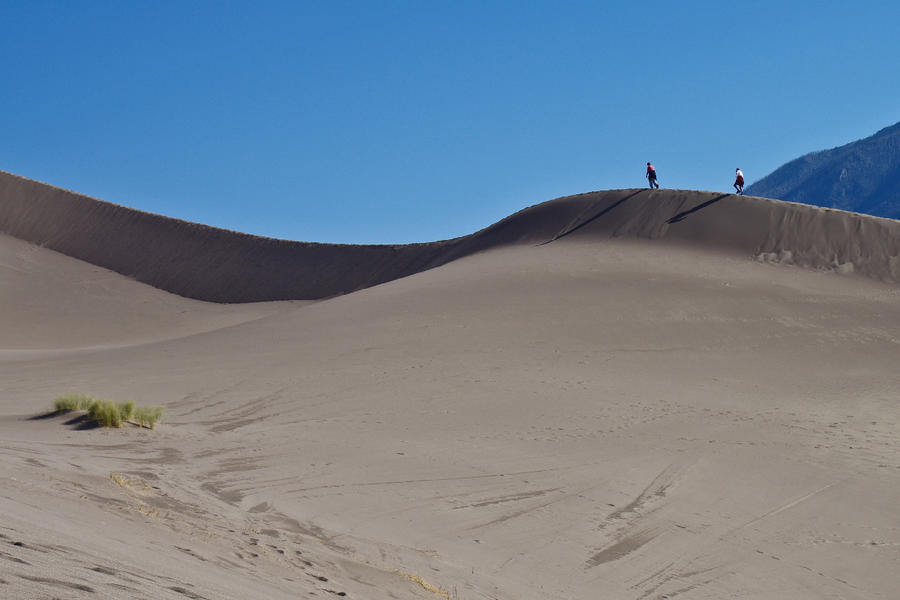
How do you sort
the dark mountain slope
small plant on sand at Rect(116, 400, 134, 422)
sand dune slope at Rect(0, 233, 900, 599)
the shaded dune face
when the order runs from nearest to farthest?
sand dune slope at Rect(0, 233, 900, 599) → small plant on sand at Rect(116, 400, 134, 422) → the shaded dune face → the dark mountain slope

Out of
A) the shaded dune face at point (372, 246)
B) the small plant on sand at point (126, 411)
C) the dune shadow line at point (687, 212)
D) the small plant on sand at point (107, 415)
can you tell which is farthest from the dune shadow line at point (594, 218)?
the small plant on sand at point (107, 415)

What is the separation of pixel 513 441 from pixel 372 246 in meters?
37.9

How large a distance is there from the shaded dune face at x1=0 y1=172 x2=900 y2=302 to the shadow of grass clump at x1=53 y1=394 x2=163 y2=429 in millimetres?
21756

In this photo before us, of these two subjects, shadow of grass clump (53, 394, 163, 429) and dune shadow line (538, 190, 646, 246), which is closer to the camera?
shadow of grass clump (53, 394, 163, 429)

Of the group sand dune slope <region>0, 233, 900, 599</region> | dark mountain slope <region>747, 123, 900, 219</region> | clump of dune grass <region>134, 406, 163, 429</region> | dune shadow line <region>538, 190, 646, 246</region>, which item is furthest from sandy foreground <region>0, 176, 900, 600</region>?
dark mountain slope <region>747, 123, 900, 219</region>

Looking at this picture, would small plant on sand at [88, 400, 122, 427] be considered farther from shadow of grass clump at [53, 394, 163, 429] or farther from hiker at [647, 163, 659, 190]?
hiker at [647, 163, 659, 190]

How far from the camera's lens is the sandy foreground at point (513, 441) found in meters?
6.97

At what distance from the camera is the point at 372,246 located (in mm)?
50500

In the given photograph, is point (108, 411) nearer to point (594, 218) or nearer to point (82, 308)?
point (594, 218)

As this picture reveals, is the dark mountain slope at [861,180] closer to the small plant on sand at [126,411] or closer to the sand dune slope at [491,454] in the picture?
the sand dune slope at [491,454]

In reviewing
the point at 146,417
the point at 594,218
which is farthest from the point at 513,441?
the point at 594,218

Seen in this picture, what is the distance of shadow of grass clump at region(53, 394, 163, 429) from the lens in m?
12.7

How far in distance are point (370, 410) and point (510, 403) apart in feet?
7.97

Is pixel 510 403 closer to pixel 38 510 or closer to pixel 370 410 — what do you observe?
pixel 370 410
